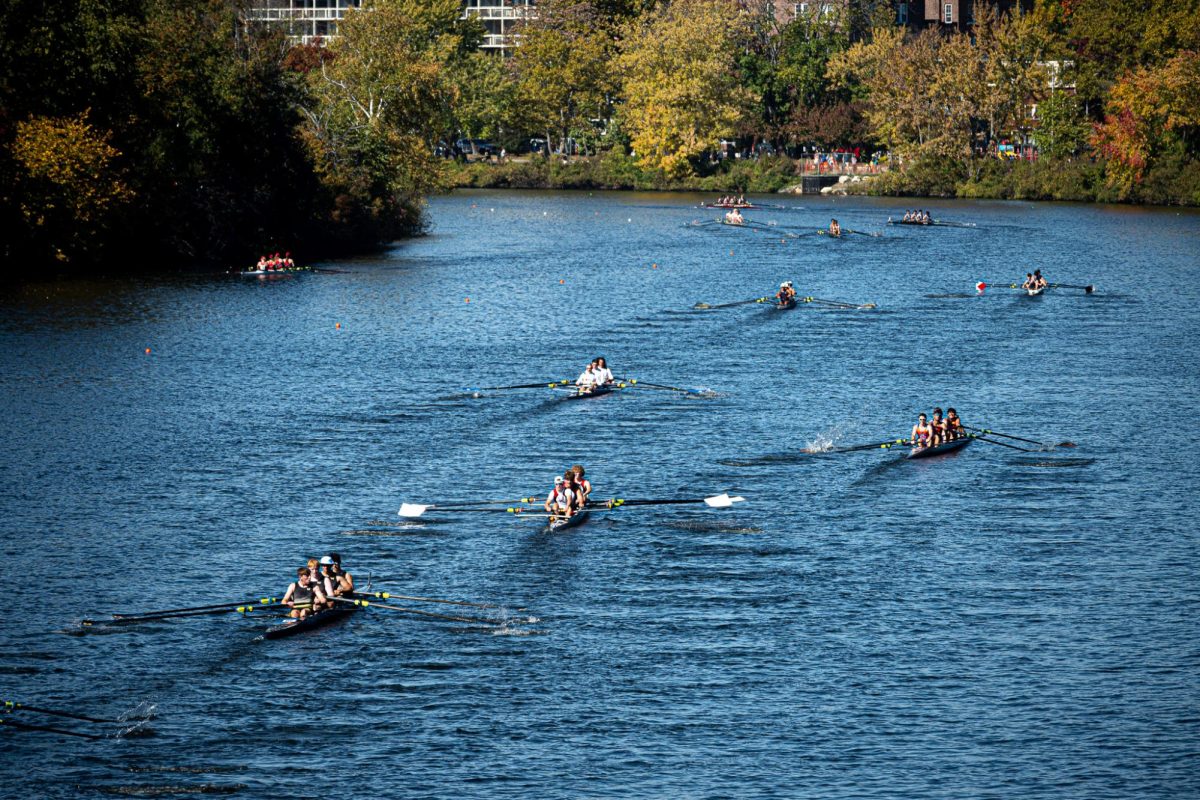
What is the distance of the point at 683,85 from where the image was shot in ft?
566

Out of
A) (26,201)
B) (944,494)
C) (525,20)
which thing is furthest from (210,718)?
(525,20)

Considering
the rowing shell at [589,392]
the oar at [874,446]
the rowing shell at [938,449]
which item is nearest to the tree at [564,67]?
the rowing shell at [589,392]

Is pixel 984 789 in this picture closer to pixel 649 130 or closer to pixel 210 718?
pixel 210 718

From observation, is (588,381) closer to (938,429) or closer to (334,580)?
(938,429)

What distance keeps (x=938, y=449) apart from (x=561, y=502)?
16509 millimetres

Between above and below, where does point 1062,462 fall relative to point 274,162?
below

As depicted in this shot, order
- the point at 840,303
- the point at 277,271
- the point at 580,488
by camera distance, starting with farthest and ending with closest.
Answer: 1. the point at 277,271
2. the point at 840,303
3. the point at 580,488

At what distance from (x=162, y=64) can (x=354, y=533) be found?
2540 inches

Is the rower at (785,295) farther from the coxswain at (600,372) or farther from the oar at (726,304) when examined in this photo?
the coxswain at (600,372)

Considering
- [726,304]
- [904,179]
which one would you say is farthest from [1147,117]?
[726,304]

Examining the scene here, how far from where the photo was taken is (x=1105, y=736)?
33.3 metres

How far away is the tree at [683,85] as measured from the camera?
173500 millimetres

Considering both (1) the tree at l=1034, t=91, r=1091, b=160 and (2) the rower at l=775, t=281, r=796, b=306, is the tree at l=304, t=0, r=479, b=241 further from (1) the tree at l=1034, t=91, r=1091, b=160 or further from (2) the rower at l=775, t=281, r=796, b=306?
(1) the tree at l=1034, t=91, r=1091, b=160

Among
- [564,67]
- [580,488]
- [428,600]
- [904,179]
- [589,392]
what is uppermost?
[564,67]
